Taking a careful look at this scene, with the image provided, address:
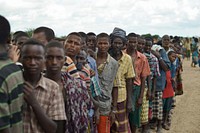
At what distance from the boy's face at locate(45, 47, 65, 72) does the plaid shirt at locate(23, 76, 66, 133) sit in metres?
0.32

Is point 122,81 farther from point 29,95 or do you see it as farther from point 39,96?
point 29,95

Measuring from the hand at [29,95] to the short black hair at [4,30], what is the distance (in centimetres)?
37

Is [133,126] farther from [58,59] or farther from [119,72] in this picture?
[58,59]

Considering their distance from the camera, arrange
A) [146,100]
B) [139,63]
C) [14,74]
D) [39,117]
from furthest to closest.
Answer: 1. [146,100]
2. [139,63]
3. [39,117]
4. [14,74]

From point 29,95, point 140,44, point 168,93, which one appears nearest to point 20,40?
point 29,95

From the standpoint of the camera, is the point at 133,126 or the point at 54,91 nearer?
the point at 54,91

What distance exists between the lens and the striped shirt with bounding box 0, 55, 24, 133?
6.45 feet

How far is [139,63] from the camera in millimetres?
5738

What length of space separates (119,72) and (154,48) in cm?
261

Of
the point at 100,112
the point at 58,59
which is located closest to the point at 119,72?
the point at 100,112

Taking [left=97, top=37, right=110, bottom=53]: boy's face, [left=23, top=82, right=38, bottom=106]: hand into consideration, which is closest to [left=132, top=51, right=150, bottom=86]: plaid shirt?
[left=97, top=37, right=110, bottom=53]: boy's face

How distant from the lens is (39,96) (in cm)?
246

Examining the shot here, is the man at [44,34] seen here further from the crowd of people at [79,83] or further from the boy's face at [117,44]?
the boy's face at [117,44]

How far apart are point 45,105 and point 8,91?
509 millimetres
